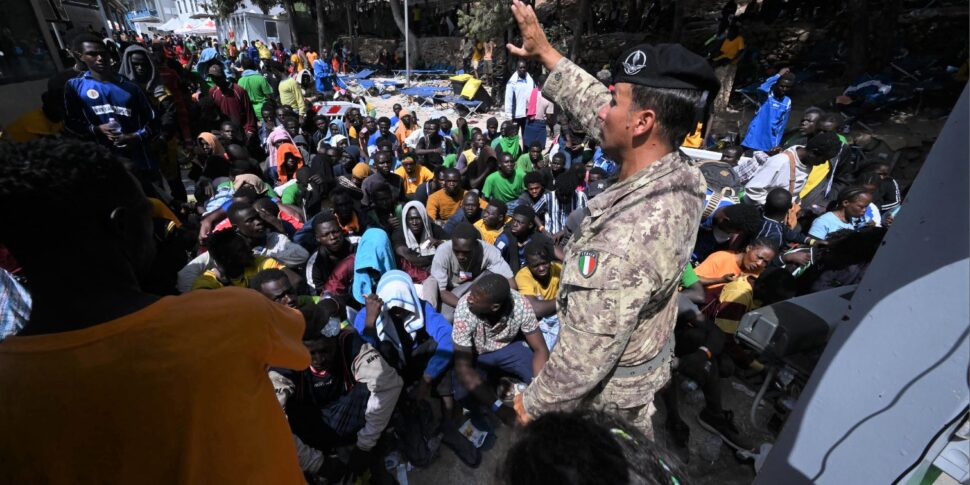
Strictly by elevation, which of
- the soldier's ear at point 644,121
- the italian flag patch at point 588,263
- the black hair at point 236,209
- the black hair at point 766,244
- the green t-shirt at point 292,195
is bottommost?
the green t-shirt at point 292,195

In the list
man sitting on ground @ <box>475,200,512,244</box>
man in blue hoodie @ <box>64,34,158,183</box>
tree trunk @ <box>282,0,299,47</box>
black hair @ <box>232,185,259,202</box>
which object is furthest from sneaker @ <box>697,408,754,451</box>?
tree trunk @ <box>282,0,299,47</box>

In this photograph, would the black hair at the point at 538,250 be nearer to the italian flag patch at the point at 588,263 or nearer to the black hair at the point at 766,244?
the black hair at the point at 766,244

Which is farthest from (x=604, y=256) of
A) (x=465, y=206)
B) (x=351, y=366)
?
(x=465, y=206)

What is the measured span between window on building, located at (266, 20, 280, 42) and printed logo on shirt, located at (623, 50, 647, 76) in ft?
102

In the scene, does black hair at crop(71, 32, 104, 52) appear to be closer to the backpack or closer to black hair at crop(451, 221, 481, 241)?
black hair at crop(451, 221, 481, 241)

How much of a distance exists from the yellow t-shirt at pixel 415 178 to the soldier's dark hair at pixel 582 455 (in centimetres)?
499

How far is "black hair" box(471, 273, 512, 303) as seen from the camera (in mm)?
2529

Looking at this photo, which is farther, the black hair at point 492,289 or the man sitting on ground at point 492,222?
the man sitting on ground at point 492,222

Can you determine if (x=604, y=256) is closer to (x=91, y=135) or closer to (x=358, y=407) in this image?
(x=358, y=407)

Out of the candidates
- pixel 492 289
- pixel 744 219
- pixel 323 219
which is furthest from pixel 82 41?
pixel 744 219

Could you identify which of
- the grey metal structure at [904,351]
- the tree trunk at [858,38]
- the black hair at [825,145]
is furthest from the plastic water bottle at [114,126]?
the tree trunk at [858,38]

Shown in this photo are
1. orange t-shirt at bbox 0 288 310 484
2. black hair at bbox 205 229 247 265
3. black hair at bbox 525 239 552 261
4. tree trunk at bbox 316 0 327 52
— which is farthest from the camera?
tree trunk at bbox 316 0 327 52

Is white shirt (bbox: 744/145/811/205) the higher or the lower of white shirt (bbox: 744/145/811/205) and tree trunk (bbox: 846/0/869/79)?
the lower

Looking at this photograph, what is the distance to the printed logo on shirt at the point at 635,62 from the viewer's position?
1234 millimetres
